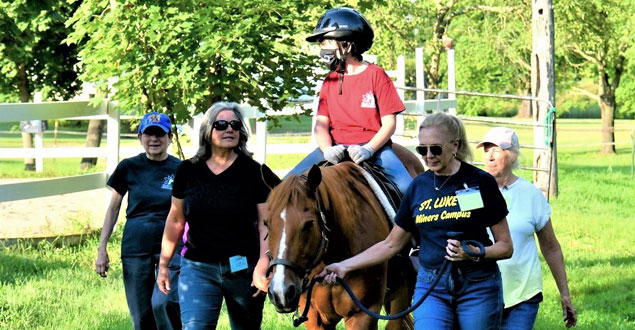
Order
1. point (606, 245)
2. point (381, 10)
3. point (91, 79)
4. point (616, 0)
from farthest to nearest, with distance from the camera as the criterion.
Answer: point (616, 0)
point (381, 10)
point (606, 245)
point (91, 79)

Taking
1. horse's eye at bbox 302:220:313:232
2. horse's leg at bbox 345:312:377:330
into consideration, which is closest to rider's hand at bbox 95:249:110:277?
horse's leg at bbox 345:312:377:330

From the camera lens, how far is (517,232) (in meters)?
5.78

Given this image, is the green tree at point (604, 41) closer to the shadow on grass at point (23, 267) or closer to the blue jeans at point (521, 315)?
the shadow on grass at point (23, 267)

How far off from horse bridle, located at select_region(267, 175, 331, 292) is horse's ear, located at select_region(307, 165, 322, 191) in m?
0.06

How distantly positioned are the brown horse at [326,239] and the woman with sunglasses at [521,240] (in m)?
0.78

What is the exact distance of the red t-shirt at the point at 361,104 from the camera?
6.64 metres

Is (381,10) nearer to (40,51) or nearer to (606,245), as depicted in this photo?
(40,51)

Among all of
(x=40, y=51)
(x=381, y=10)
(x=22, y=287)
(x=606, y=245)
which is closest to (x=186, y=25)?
(x=22, y=287)

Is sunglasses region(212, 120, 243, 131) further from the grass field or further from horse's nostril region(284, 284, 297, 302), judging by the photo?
the grass field

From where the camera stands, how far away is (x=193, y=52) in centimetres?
998

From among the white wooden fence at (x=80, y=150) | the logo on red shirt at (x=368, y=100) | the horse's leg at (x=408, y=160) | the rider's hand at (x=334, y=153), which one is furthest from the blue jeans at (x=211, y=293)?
the white wooden fence at (x=80, y=150)

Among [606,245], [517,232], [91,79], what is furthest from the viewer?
[606,245]

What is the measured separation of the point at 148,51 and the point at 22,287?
2.72 metres

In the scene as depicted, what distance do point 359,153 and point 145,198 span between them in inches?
67.5
